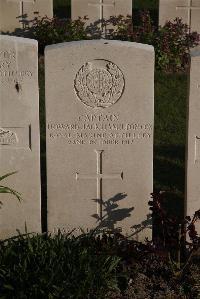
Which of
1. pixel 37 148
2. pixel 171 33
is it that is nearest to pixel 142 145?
pixel 37 148

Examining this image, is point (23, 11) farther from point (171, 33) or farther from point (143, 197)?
point (143, 197)

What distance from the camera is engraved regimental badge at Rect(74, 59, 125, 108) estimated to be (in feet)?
18.7

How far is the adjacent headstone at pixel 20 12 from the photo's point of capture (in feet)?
40.2

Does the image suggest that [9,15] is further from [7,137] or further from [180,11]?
[7,137]

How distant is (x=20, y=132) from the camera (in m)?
5.88

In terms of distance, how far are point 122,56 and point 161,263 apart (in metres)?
1.77

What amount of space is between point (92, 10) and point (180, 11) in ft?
5.03

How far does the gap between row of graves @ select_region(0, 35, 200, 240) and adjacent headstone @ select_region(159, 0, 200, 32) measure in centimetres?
660

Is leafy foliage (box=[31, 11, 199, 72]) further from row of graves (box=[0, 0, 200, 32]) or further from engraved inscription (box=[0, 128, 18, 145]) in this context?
engraved inscription (box=[0, 128, 18, 145])

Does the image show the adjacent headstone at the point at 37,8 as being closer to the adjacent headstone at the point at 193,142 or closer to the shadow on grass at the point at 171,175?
the shadow on grass at the point at 171,175

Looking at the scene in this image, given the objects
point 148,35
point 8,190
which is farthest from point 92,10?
point 8,190

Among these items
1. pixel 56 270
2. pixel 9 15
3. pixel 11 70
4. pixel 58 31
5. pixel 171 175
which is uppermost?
pixel 9 15

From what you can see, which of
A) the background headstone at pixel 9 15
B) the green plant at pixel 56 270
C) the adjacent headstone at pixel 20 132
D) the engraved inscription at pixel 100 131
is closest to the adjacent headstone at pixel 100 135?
the engraved inscription at pixel 100 131

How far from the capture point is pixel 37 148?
19.4ft
